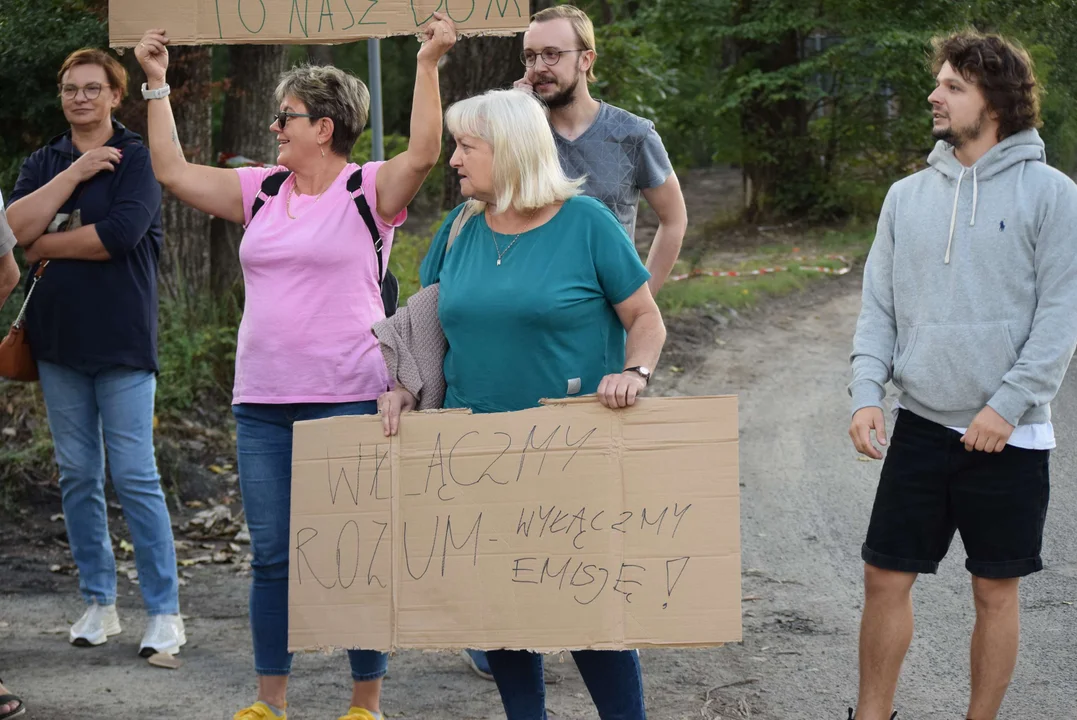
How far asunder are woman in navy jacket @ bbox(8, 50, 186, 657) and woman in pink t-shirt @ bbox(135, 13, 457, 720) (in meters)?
1.01

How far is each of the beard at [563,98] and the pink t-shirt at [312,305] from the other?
2.70 feet

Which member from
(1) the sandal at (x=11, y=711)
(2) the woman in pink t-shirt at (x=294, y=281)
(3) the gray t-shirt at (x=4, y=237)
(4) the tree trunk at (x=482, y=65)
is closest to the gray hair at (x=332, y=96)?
(2) the woman in pink t-shirt at (x=294, y=281)

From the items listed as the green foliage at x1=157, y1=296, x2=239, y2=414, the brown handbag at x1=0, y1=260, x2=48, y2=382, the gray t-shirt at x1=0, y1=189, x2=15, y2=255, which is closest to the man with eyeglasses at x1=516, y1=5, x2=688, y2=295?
the gray t-shirt at x1=0, y1=189, x2=15, y2=255

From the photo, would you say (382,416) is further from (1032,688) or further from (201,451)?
(201,451)

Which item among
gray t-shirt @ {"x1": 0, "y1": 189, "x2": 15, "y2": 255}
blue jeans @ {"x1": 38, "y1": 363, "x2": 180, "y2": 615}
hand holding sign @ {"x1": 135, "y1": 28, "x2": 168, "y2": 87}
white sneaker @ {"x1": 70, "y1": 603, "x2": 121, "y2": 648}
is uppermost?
hand holding sign @ {"x1": 135, "y1": 28, "x2": 168, "y2": 87}

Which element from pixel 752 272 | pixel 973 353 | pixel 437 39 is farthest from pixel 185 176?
pixel 752 272

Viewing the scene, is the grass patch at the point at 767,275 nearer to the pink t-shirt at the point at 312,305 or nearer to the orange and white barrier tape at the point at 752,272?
A: the orange and white barrier tape at the point at 752,272

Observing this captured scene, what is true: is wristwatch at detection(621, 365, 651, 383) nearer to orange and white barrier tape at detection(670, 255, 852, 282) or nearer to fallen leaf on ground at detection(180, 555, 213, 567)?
fallen leaf on ground at detection(180, 555, 213, 567)

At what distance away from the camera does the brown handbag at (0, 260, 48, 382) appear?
201 inches

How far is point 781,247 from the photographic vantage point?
18.2 m

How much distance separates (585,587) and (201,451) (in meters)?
4.99

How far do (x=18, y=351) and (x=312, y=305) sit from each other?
1.70 metres

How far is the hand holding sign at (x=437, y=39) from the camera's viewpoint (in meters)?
3.78

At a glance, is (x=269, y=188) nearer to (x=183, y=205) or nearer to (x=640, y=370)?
(x=640, y=370)
